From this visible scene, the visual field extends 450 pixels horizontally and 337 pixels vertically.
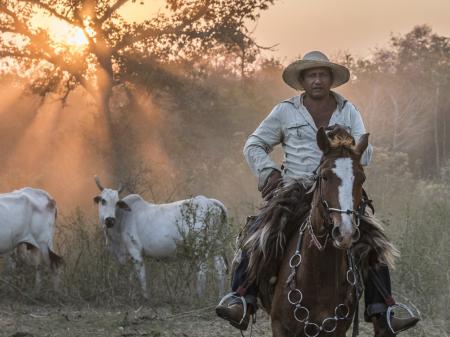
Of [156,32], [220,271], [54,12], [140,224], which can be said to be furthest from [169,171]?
[220,271]

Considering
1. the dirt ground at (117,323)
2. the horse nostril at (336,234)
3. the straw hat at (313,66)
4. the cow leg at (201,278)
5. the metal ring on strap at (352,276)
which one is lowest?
the dirt ground at (117,323)

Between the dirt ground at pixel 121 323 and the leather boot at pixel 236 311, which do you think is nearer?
the leather boot at pixel 236 311

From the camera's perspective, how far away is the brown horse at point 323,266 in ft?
15.1

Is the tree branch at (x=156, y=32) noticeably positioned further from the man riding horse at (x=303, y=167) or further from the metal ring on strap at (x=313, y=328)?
the metal ring on strap at (x=313, y=328)

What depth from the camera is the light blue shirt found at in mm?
5711

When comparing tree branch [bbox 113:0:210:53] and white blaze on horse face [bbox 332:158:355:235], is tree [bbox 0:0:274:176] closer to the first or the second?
tree branch [bbox 113:0:210:53]

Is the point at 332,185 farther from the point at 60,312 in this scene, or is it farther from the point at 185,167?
the point at 185,167

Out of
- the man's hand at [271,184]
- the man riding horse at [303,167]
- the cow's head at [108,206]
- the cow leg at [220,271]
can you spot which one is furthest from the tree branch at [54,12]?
the man's hand at [271,184]

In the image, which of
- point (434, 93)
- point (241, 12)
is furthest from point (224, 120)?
point (434, 93)

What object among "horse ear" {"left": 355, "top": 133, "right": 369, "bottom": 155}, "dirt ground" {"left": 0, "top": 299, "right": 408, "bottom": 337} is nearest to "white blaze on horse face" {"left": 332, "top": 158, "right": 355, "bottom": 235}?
"horse ear" {"left": 355, "top": 133, "right": 369, "bottom": 155}

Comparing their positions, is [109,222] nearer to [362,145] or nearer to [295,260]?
[295,260]

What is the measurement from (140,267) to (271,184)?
20.4 ft

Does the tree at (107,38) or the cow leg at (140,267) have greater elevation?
the tree at (107,38)

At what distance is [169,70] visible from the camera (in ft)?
63.3
